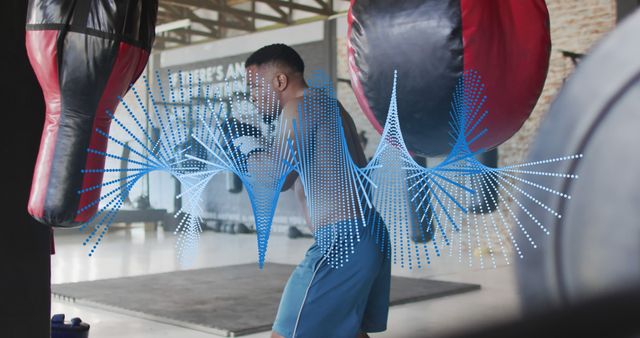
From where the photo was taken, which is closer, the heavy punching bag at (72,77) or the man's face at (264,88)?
the heavy punching bag at (72,77)

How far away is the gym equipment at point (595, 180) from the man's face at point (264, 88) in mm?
1557

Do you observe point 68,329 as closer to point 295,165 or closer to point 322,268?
point 322,268

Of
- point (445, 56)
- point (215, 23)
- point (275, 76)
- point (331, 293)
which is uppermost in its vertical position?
point (215, 23)

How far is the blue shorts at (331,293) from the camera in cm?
202

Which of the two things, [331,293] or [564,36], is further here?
[564,36]

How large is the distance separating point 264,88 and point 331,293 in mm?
617

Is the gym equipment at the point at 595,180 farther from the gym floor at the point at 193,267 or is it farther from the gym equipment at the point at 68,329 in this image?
the gym equipment at the point at 68,329

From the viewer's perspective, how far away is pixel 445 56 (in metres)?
1.25

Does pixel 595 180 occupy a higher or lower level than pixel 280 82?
lower

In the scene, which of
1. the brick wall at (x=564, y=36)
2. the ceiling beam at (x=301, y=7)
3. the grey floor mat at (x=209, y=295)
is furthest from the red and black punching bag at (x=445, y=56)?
the ceiling beam at (x=301, y=7)

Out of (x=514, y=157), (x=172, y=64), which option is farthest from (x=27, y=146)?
(x=172, y=64)

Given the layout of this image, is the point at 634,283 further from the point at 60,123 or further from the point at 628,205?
the point at 60,123

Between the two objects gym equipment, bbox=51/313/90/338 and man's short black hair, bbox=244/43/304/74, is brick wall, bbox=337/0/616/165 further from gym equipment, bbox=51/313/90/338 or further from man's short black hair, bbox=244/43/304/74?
man's short black hair, bbox=244/43/304/74

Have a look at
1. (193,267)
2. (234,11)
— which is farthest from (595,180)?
(234,11)
